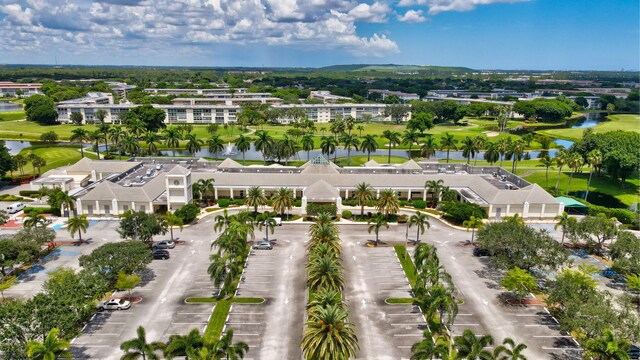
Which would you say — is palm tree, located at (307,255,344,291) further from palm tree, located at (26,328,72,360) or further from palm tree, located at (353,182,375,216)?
palm tree, located at (353,182,375,216)

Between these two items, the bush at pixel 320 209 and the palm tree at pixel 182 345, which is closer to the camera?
the palm tree at pixel 182 345

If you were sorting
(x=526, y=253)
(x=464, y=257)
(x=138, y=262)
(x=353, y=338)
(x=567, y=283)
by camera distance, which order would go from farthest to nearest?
(x=464, y=257), (x=526, y=253), (x=138, y=262), (x=567, y=283), (x=353, y=338)

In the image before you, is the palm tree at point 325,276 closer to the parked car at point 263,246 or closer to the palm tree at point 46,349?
the parked car at point 263,246

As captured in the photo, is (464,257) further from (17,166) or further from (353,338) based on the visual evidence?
(17,166)

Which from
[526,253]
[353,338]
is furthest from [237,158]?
[353,338]

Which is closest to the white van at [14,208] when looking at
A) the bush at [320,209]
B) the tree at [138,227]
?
the tree at [138,227]

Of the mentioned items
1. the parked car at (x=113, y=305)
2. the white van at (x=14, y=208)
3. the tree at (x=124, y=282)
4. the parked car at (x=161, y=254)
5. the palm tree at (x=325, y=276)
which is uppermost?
the palm tree at (x=325, y=276)
